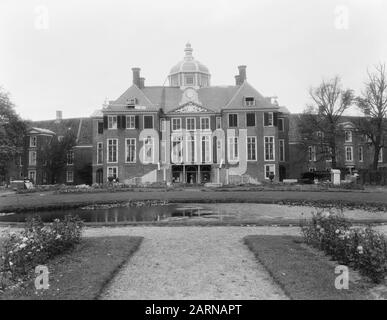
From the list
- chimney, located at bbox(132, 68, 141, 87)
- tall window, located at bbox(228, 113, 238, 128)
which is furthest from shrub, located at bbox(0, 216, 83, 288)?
chimney, located at bbox(132, 68, 141, 87)

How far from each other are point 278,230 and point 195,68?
40.6 meters

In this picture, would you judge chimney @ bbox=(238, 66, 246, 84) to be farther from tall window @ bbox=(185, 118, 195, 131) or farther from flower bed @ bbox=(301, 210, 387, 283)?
flower bed @ bbox=(301, 210, 387, 283)

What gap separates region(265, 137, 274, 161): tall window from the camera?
4316cm

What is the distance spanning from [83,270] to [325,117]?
133 feet

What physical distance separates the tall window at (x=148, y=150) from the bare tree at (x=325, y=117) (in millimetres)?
15927

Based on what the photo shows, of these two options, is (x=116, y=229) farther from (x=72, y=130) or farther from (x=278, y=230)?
(x=72, y=130)

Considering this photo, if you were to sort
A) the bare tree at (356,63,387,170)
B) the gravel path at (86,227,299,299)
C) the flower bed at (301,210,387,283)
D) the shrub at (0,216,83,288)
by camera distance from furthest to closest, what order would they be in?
1. the bare tree at (356,63,387,170)
2. the shrub at (0,216,83,288)
3. the flower bed at (301,210,387,283)
4. the gravel path at (86,227,299,299)

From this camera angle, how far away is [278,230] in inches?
469

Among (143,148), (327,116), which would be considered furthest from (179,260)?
A: (327,116)

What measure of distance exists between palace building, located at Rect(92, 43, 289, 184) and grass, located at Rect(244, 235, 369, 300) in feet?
108

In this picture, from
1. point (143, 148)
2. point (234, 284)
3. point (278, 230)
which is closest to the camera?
point (234, 284)

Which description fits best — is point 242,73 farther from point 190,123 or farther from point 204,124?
point 190,123

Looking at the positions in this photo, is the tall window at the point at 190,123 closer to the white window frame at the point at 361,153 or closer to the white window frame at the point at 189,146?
the white window frame at the point at 189,146

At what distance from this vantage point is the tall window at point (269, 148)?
1699 inches
